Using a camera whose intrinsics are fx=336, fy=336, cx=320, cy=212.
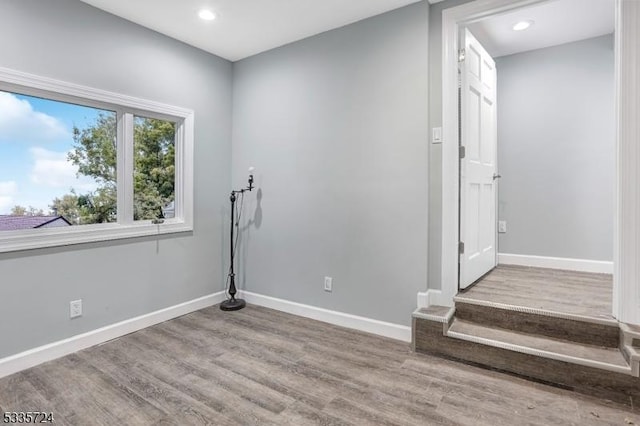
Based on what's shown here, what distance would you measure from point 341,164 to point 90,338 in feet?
8.03

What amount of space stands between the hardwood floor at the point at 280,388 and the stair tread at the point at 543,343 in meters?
0.22

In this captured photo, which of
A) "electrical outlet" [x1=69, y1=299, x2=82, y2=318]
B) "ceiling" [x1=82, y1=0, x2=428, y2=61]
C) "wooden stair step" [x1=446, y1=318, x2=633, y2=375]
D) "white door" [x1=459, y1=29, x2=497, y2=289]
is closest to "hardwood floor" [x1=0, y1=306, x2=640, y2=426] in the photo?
"wooden stair step" [x1=446, y1=318, x2=633, y2=375]

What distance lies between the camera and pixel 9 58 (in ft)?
7.18

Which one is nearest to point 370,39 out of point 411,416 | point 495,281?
point 495,281

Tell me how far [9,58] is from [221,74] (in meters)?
1.79

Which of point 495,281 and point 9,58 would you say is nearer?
point 9,58

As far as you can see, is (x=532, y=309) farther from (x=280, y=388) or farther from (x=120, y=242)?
(x=120, y=242)

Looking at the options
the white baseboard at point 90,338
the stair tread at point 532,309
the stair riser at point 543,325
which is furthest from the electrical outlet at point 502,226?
the white baseboard at point 90,338

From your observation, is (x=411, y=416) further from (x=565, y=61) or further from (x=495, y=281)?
(x=565, y=61)

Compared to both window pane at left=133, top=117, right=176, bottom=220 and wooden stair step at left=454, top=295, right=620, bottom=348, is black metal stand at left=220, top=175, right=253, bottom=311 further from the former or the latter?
Answer: wooden stair step at left=454, top=295, right=620, bottom=348

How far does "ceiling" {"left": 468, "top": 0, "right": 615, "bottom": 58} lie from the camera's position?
274 centimetres

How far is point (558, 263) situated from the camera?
11.6 feet

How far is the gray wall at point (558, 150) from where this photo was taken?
3.31 metres

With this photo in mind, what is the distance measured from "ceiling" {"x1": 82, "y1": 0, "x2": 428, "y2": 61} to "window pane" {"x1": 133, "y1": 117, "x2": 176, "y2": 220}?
0.84 meters
